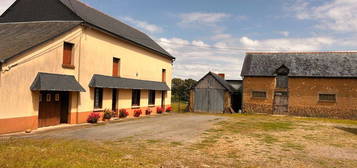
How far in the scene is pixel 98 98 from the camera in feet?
53.3

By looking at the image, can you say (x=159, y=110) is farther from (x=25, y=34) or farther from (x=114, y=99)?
(x=25, y=34)

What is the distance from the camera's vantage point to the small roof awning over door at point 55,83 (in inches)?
451

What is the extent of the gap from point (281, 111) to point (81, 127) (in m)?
20.7

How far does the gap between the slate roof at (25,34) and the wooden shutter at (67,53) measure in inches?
35.0

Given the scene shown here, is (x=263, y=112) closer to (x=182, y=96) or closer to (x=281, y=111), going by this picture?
(x=281, y=111)

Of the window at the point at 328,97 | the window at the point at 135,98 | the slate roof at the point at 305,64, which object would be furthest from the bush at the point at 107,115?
the window at the point at 328,97

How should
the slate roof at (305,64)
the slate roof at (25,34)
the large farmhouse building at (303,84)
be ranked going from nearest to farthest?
the slate roof at (25,34) < the large farmhouse building at (303,84) < the slate roof at (305,64)

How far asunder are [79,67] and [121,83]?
394 centimetres

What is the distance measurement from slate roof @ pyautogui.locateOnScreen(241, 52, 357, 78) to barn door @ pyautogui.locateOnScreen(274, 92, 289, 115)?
7.55ft

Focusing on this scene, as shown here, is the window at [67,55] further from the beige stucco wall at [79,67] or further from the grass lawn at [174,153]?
the grass lawn at [174,153]

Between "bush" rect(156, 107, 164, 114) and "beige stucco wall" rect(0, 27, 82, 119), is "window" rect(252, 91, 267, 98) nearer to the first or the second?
"bush" rect(156, 107, 164, 114)

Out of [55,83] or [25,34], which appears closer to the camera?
[55,83]

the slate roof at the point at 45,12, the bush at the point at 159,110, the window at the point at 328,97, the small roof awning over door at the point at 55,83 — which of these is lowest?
the bush at the point at 159,110

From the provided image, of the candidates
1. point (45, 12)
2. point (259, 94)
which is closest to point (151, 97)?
point (45, 12)
